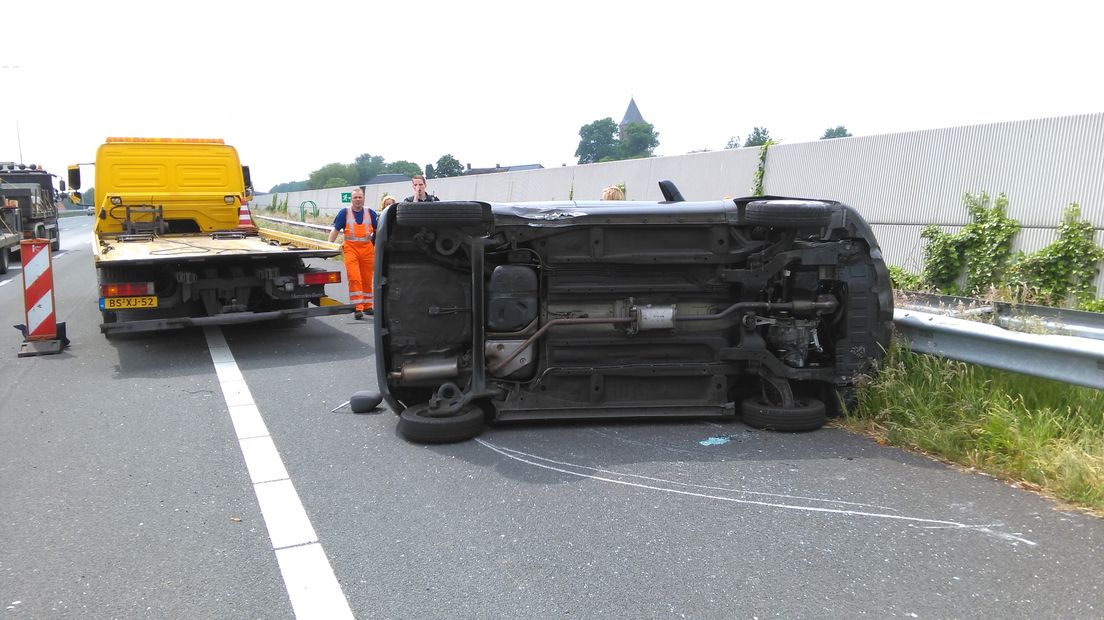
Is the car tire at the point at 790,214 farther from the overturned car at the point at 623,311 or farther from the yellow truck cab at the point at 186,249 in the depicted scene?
the yellow truck cab at the point at 186,249

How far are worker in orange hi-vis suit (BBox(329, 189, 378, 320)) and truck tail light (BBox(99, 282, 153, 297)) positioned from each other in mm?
2858

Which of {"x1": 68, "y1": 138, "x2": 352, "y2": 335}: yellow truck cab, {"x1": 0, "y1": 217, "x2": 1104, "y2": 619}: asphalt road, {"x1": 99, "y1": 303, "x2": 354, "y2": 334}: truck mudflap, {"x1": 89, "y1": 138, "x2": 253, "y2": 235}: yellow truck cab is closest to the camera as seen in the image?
{"x1": 0, "y1": 217, "x2": 1104, "y2": 619}: asphalt road

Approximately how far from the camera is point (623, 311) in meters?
5.29

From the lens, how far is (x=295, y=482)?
4.41 metres

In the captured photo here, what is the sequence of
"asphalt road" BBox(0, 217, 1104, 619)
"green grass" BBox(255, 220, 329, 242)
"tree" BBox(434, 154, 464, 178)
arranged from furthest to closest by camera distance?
"tree" BBox(434, 154, 464, 178) < "green grass" BBox(255, 220, 329, 242) < "asphalt road" BBox(0, 217, 1104, 619)

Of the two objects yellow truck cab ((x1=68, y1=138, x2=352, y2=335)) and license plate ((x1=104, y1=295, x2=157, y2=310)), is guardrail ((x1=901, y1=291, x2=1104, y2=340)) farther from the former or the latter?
license plate ((x1=104, y1=295, x2=157, y2=310))

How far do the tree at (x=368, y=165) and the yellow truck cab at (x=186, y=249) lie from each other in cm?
10055

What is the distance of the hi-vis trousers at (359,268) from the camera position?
36.1 ft

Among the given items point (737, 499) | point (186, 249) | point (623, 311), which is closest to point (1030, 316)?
point (623, 311)

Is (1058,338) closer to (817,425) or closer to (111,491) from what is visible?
(817,425)

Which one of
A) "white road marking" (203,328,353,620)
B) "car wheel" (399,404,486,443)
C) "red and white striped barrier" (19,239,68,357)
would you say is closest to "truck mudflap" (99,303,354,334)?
"red and white striped barrier" (19,239,68,357)

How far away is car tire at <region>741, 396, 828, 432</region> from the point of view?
198 inches

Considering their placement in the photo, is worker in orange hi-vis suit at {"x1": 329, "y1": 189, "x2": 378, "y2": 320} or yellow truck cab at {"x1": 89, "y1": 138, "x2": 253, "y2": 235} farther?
yellow truck cab at {"x1": 89, "y1": 138, "x2": 253, "y2": 235}

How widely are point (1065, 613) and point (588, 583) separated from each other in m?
1.67
